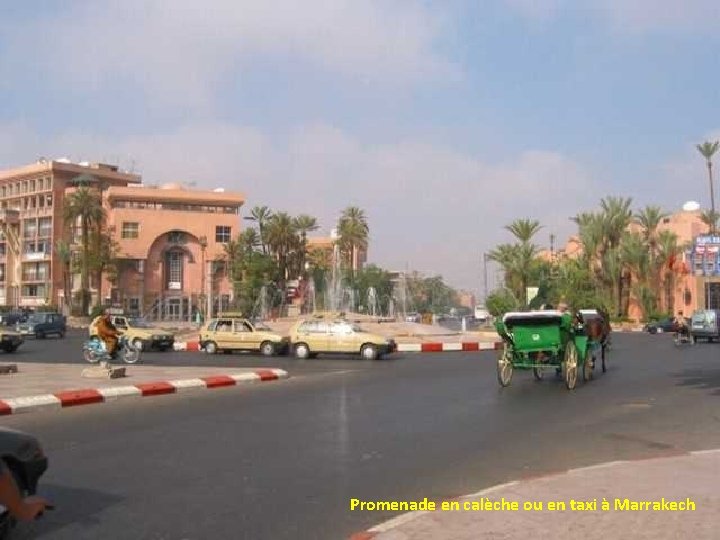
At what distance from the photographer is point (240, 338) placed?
31.8 meters

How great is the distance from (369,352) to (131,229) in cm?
7468

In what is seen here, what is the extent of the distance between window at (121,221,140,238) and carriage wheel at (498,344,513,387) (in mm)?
85651

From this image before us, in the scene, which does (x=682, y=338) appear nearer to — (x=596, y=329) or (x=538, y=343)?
(x=596, y=329)

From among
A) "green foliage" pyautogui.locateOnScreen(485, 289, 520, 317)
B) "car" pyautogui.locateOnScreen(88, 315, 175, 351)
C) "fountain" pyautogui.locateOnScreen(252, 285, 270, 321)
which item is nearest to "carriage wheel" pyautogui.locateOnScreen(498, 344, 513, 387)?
"car" pyautogui.locateOnScreen(88, 315, 175, 351)

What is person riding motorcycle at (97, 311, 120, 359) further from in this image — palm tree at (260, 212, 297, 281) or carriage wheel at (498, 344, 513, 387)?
palm tree at (260, 212, 297, 281)

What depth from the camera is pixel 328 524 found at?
→ 644 centimetres

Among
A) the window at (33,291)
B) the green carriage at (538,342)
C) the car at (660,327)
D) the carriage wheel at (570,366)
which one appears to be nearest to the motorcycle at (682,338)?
the car at (660,327)

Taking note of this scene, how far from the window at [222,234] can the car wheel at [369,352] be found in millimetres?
74206

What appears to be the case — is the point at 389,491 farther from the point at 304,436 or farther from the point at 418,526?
the point at 304,436

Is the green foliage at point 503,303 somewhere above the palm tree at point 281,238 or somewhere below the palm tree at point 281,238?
below

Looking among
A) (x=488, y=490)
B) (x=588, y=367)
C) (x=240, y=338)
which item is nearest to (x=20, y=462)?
(x=488, y=490)

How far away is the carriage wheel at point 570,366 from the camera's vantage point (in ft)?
57.0

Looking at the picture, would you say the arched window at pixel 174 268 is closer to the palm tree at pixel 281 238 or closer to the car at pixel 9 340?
the palm tree at pixel 281 238

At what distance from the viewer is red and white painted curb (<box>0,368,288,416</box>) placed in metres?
13.8
